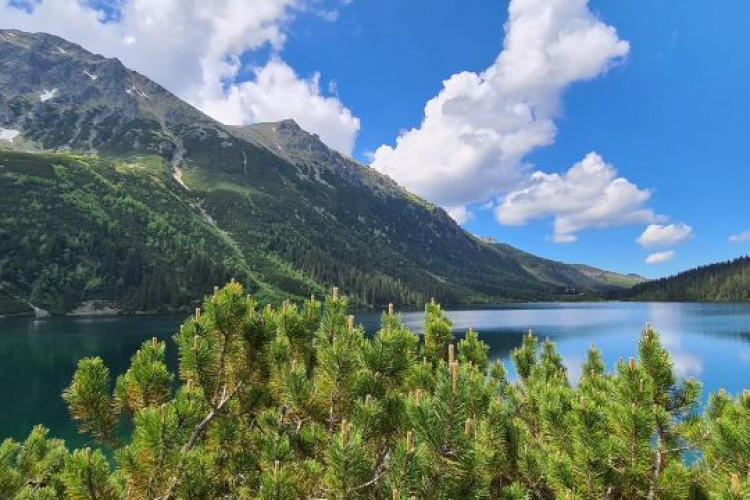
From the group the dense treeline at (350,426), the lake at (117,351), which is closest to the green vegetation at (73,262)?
the lake at (117,351)

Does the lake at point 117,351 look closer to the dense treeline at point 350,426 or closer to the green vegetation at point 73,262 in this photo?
the dense treeline at point 350,426

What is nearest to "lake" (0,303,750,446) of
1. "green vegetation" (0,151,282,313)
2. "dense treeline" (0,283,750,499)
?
"dense treeline" (0,283,750,499)

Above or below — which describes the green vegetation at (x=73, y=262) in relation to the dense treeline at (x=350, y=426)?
above

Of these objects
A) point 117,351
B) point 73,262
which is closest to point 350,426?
point 117,351

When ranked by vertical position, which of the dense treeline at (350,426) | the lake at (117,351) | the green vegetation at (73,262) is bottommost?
the lake at (117,351)

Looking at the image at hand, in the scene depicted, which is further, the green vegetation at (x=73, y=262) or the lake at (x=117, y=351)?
the green vegetation at (x=73, y=262)

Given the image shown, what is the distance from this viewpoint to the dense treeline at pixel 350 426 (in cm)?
445

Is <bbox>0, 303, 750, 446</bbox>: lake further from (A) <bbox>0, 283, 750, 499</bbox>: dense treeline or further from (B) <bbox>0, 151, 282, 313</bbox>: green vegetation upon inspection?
(B) <bbox>0, 151, 282, 313</bbox>: green vegetation

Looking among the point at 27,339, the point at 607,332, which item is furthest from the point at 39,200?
the point at 607,332

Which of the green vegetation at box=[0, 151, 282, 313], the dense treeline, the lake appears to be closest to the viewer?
the dense treeline

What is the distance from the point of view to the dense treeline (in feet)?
14.6

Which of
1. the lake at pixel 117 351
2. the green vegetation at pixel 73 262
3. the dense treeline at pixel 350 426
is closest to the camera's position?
the dense treeline at pixel 350 426

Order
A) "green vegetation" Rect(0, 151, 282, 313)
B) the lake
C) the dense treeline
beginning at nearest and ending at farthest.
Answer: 1. the dense treeline
2. the lake
3. "green vegetation" Rect(0, 151, 282, 313)

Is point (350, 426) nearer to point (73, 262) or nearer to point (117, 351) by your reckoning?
point (117, 351)
